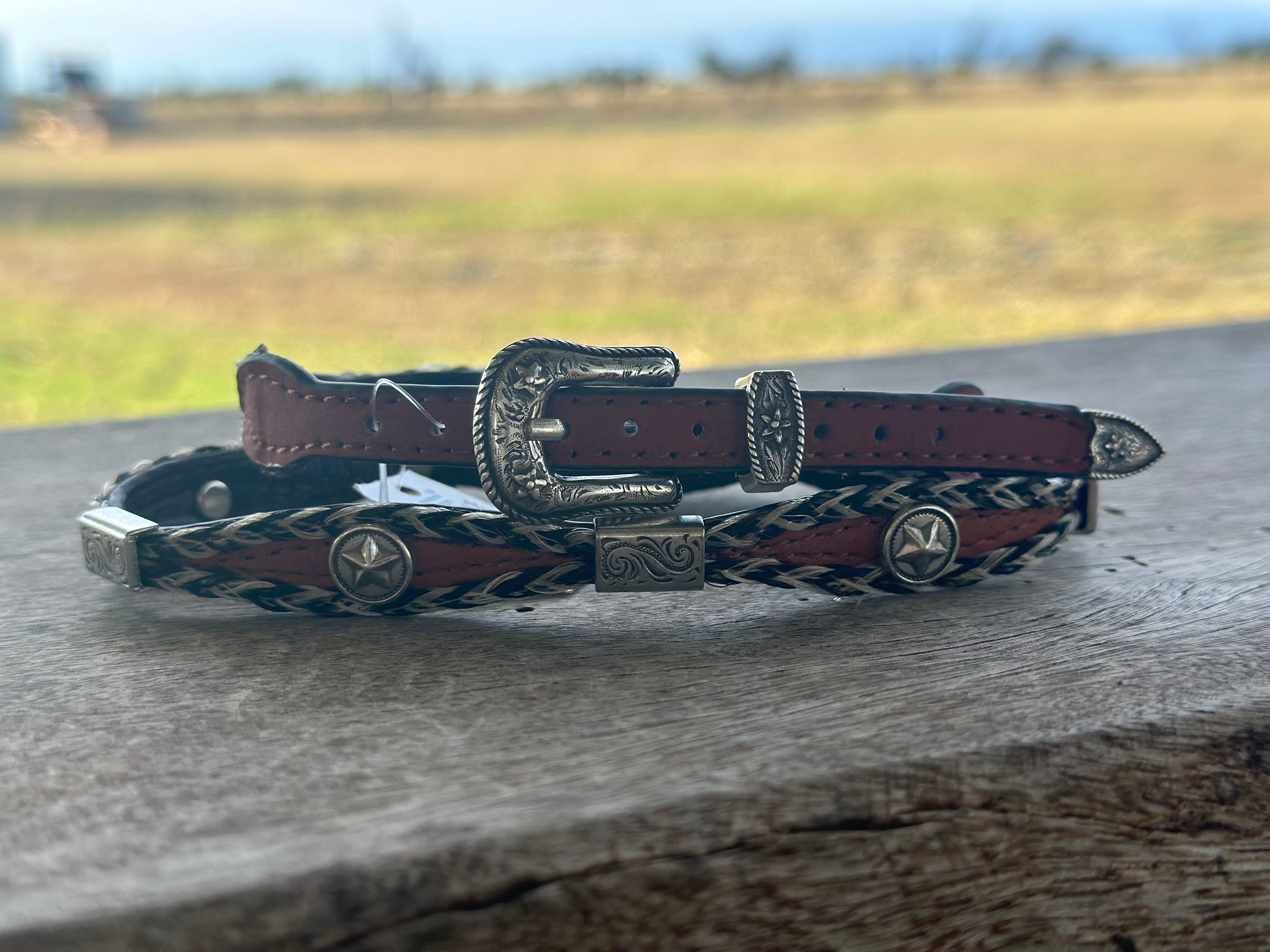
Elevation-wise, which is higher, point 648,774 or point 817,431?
point 817,431

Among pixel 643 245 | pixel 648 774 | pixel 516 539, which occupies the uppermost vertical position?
pixel 643 245

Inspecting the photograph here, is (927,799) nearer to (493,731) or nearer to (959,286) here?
(493,731)

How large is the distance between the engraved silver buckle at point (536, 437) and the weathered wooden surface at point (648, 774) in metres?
0.10

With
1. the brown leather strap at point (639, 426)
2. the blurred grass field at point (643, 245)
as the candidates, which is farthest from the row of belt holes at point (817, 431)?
the blurred grass field at point (643, 245)

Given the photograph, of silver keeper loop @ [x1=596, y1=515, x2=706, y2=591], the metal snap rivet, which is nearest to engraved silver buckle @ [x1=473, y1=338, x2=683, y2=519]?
silver keeper loop @ [x1=596, y1=515, x2=706, y2=591]

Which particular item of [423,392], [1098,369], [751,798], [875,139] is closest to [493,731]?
[751,798]

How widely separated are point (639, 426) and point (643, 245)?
10.4 meters

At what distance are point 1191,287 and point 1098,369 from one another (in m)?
7.09

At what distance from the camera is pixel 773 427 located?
2.89ft

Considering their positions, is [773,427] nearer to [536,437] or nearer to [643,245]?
[536,437]

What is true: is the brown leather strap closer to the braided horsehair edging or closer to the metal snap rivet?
the braided horsehair edging

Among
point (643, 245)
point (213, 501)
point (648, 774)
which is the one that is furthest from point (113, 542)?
point (643, 245)

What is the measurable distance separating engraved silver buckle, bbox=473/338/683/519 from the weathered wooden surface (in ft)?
0.32

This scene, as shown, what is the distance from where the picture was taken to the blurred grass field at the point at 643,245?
7.32 meters
